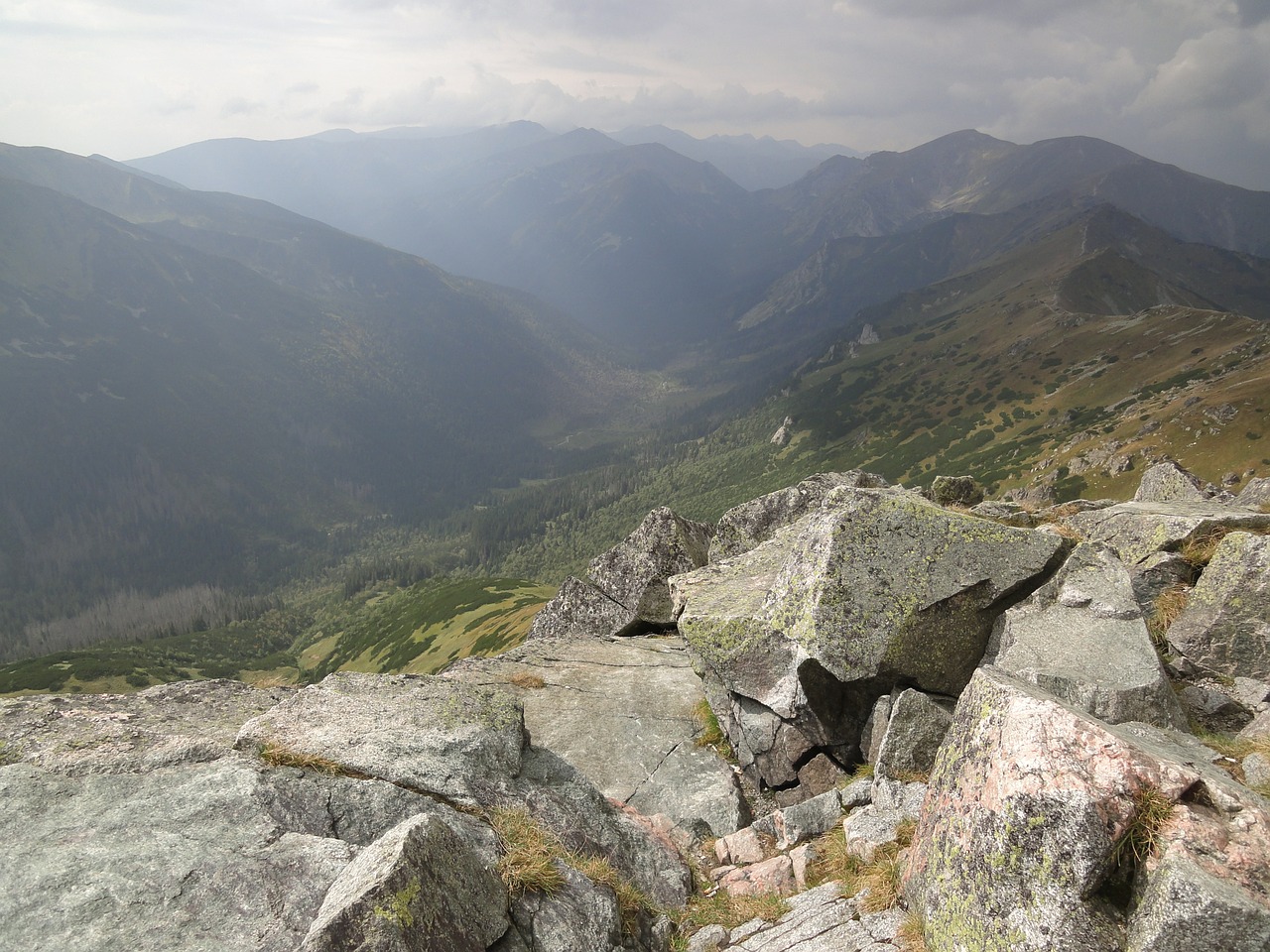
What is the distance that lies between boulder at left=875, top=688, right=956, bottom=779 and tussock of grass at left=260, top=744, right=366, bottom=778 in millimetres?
11181

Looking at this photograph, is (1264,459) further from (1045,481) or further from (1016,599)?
(1016,599)

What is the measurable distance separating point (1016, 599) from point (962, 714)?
7442 millimetres

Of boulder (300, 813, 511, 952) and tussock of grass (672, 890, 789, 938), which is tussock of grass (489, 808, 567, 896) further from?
tussock of grass (672, 890, 789, 938)

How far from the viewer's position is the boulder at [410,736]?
12.9 m

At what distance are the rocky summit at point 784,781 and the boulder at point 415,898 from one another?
0.13ft

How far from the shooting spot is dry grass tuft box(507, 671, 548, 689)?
25.3m

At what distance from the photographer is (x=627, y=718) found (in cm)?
2302

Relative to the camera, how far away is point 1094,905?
7.77 metres

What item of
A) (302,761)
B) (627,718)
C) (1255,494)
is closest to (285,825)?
(302,761)

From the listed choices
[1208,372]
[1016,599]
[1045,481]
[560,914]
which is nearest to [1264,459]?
[1045,481]

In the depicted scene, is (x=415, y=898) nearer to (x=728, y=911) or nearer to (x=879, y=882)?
(x=728, y=911)

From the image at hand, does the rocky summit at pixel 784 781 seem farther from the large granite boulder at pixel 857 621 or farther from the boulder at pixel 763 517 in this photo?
the boulder at pixel 763 517

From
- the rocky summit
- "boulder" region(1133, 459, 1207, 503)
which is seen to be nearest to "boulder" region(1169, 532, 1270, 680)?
the rocky summit

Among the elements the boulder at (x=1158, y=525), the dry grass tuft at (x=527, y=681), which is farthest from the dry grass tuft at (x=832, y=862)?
the dry grass tuft at (x=527, y=681)
